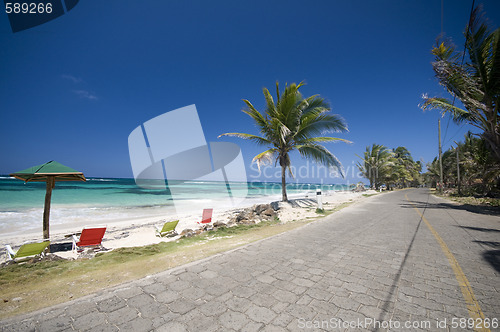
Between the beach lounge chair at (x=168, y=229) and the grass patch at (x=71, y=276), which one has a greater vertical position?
the grass patch at (x=71, y=276)

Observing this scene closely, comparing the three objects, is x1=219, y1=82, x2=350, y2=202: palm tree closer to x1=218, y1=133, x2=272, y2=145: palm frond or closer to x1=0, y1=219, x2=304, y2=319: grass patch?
x1=218, y1=133, x2=272, y2=145: palm frond

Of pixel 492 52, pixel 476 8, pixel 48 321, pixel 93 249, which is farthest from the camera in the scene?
pixel 492 52

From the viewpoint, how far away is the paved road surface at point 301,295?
1.93 metres

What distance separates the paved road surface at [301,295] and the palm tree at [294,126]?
7931mm

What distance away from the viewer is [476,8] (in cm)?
773

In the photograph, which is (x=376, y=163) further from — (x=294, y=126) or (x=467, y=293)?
(x=467, y=293)

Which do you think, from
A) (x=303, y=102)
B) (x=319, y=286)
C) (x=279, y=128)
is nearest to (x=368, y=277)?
(x=319, y=286)

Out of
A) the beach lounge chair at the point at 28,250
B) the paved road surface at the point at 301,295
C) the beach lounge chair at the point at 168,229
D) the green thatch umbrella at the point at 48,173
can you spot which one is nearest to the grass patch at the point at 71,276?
the paved road surface at the point at 301,295

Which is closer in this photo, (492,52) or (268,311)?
(268,311)

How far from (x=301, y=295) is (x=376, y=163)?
40.0 m

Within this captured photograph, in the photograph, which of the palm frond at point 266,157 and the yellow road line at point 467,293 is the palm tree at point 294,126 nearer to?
the palm frond at point 266,157

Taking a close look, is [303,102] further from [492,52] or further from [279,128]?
[492,52]

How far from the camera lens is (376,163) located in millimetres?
34875

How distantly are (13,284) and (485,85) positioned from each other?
17284 mm
